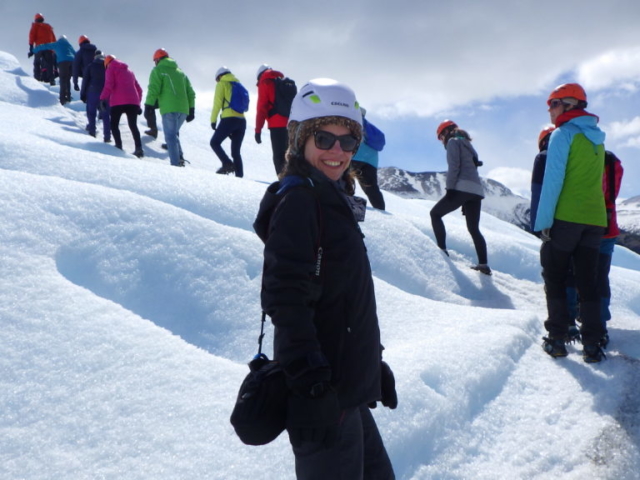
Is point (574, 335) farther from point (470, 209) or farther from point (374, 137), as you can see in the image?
point (374, 137)

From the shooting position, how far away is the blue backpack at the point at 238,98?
24.6 ft

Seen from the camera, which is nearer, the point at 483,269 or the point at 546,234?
the point at 546,234

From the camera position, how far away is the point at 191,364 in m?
2.38

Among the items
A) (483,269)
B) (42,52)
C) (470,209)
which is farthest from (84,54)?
(483,269)

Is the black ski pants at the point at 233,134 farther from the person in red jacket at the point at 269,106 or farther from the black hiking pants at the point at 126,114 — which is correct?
the black hiking pants at the point at 126,114

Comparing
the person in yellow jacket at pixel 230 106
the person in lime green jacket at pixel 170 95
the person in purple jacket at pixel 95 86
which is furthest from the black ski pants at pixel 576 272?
the person in purple jacket at pixel 95 86

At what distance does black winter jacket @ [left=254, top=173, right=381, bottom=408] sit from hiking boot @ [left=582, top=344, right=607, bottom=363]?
2.70m

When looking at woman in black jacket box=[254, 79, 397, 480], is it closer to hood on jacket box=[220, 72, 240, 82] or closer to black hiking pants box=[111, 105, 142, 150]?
hood on jacket box=[220, 72, 240, 82]

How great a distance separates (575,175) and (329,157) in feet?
8.64

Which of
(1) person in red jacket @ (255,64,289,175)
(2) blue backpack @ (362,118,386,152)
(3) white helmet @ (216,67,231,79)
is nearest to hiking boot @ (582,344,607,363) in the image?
(2) blue backpack @ (362,118,386,152)

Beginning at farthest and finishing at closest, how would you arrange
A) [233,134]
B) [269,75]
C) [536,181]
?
[233,134] → [269,75] → [536,181]

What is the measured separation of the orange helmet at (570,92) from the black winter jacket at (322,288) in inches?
108

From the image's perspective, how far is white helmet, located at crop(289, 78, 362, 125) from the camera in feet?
5.46

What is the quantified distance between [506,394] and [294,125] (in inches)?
89.3
